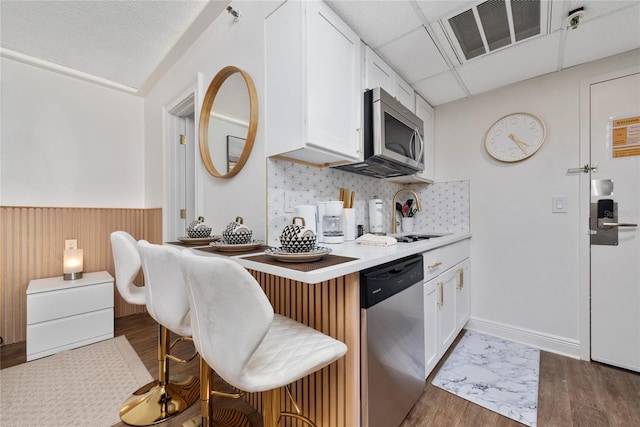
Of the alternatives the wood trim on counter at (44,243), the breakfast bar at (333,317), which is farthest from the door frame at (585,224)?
the wood trim on counter at (44,243)

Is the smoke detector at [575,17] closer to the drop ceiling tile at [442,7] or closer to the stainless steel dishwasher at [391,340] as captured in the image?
the drop ceiling tile at [442,7]

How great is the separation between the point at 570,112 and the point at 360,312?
7.79 ft

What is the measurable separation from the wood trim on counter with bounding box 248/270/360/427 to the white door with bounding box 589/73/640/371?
6.76 feet

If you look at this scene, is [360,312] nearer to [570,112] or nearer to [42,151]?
[570,112]

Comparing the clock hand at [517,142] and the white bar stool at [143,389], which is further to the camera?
the clock hand at [517,142]

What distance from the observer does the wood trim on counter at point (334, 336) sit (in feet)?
3.20

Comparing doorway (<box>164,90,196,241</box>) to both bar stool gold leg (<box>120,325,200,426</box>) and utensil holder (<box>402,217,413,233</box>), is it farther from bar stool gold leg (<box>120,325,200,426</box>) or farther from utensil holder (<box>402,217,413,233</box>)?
utensil holder (<box>402,217,413,233</box>)

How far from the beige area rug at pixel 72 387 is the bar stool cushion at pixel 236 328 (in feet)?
3.75

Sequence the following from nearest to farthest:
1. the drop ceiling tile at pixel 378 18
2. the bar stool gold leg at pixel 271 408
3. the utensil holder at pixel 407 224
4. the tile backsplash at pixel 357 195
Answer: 1. the bar stool gold leg at pixel 271 408
2. the drop ceiling tile at pixel 378 18
3. the tile backsplash at pixel 357 195
4. the utensil holder at pixel 407 224

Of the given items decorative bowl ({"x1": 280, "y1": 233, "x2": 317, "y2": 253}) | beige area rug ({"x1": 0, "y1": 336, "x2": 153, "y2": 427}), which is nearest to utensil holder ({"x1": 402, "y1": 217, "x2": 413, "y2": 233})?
decorative bowl ({"x1": 280, "y1": 233, "x2": 317, "y2": 253})

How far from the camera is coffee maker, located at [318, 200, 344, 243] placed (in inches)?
60.2

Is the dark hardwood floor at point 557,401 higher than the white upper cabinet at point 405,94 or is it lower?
lower

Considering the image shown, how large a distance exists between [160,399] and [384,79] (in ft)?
8.01

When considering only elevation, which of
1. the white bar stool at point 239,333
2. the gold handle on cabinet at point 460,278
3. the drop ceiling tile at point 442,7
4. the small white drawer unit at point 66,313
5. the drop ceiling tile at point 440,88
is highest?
the drop ceiling tile at point 442,7
